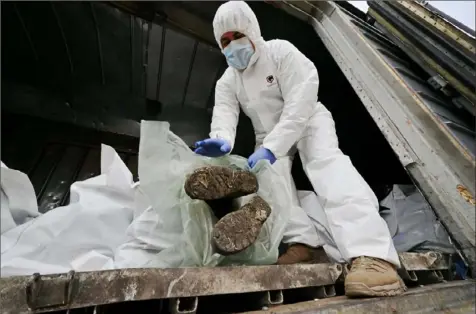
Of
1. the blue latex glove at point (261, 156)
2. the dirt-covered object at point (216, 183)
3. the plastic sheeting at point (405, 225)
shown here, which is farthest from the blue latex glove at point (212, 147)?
the plastic sheeting at point (405, 225)

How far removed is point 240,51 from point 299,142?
0.46m

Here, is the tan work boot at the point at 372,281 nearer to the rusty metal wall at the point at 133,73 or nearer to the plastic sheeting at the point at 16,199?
the rusty metal wall at the point at 133,73


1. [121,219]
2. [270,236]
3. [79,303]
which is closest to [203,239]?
[270,236]

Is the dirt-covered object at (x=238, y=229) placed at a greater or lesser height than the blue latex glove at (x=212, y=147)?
lesser

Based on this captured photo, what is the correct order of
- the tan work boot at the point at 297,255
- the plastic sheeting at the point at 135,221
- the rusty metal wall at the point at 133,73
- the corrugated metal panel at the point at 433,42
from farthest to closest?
the rusty metal wall at the point at 133,73 < the corrugated metal panel at the point at 433,42 < the tan work boot at the point at 297,255 < the plastic sheeting at the point at 135,221

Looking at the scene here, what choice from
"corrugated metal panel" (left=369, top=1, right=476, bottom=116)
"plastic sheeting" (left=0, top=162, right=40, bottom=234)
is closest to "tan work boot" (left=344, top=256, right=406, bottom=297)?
"corrugated metal panel" (left=369, top=1, right=476, bottom=116)

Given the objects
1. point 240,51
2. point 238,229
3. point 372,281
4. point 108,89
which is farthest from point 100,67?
point 372,281

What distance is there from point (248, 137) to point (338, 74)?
955 millimetres

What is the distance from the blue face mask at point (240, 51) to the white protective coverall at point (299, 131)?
2 centimetres

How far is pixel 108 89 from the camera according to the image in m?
2.68

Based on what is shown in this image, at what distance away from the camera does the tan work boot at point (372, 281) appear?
0.67 metres

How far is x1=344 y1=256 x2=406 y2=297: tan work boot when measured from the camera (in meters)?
0.67

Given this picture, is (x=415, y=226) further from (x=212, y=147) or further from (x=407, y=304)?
(x=212, y=147)

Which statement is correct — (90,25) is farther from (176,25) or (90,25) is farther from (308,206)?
(308,206)
